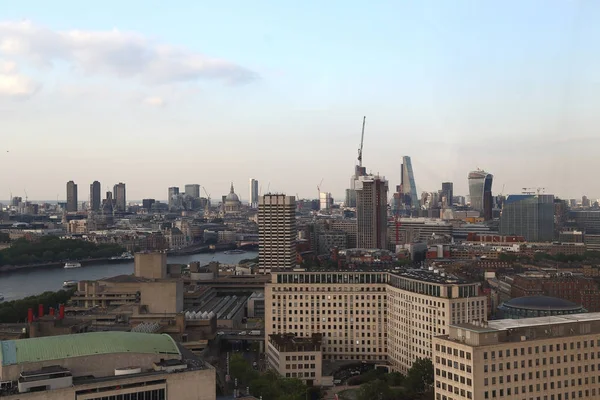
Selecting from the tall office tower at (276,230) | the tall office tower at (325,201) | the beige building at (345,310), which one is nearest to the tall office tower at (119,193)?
the tall office tower at (325,201)

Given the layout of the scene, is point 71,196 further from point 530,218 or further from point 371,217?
point 530,218

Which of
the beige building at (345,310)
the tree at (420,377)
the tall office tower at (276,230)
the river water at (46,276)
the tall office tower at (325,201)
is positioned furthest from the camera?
the tall office tower at (325,201)

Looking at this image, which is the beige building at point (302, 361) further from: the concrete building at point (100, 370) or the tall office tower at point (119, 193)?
the tall office tower at point (119, 193)

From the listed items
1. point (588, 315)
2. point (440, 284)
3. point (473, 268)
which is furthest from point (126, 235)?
point (588, 315)

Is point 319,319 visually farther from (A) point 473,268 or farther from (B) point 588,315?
(A) point 473,268

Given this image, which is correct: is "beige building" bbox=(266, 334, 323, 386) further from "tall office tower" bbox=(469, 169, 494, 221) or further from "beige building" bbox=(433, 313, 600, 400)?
"tall office tower" bbox=(469, 169, 494, 221)

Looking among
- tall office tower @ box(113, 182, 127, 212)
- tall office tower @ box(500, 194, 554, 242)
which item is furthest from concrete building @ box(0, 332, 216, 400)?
tall office tower @ box(113, 182, 127, 212)

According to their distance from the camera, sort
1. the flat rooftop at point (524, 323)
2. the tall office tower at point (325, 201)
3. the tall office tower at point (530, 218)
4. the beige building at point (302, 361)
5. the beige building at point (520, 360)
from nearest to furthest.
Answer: the beige building at point (520, 360) → the flat rooftop at point (524, 323) → the beige building at point (302, 361) → the tall office tower at point (530, 218) → the tall office tower at point (325, 201)
